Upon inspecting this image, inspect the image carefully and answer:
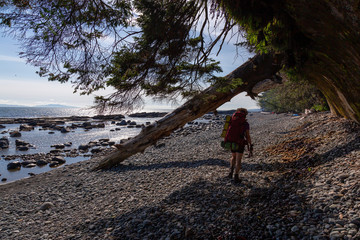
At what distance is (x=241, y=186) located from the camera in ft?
20.9

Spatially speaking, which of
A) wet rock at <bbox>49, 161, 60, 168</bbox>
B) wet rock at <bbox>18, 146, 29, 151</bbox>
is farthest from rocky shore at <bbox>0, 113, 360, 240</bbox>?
wet rock at <bbox>18, 146, 29, 151</bbox>

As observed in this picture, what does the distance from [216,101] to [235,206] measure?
20.5 ft

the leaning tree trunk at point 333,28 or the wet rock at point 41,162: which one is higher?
the leaning tree trunk at point 333,28

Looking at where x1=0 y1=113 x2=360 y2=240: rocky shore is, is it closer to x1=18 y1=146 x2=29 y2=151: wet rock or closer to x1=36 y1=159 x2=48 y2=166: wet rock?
x1=36 y1=159 x2=48 y2=166: wet rock

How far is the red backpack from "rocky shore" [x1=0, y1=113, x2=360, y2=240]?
4.40ft

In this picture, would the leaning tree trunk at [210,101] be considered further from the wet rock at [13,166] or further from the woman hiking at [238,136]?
the wet rock at [13,166]

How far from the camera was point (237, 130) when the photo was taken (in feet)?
22.6

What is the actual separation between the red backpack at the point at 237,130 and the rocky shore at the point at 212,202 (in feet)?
4.40

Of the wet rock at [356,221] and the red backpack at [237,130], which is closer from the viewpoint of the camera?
the wet rock at [356,221]

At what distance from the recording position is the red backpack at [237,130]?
684 centimetres

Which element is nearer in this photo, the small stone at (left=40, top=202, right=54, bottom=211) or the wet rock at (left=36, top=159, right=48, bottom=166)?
the small stone at (left=40, top=202, right=54, bottom=211)

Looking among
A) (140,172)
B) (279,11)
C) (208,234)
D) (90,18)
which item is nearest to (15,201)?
(140,172)

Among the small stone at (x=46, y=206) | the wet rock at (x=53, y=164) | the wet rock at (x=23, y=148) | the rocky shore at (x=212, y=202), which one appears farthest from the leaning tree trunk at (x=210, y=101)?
the wet rock at (x=23, y=148)

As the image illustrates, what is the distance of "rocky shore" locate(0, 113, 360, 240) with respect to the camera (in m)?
4.05
